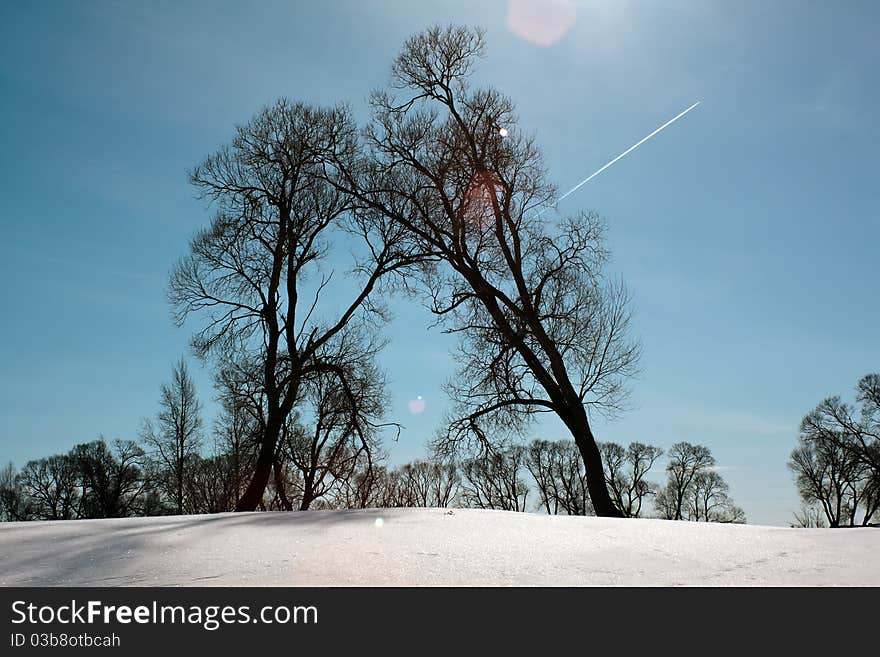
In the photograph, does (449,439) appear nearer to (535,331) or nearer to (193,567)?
(535,331)

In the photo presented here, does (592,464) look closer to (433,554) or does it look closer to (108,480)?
(433,554)

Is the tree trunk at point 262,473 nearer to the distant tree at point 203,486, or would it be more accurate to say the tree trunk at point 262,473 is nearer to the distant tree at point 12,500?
the distant tree at point 203,486

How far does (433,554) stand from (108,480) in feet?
107

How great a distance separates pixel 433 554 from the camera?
268cm

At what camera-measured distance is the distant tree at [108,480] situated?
28875 millimetres

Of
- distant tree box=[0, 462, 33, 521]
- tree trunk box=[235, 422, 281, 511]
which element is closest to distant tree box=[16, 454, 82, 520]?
distant tree box=[0, 462, 33, 521]

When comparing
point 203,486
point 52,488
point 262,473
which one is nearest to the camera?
point 262,473

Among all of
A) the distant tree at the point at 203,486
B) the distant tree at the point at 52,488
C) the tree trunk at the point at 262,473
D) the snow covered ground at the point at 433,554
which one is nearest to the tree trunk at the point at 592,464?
the tree trunk at the point at 262,473

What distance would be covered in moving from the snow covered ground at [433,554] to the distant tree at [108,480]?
26736mm

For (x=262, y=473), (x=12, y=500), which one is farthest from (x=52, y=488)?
(x=262, y=473)

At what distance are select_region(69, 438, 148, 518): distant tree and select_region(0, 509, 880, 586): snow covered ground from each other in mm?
26736

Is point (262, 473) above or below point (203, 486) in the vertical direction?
above

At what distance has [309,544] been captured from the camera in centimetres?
298
